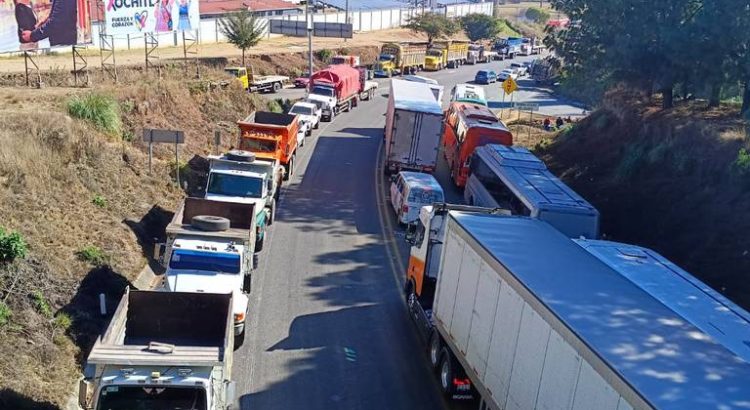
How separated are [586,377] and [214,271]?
32.1 feet

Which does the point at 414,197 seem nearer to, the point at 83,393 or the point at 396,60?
the point at 83,393

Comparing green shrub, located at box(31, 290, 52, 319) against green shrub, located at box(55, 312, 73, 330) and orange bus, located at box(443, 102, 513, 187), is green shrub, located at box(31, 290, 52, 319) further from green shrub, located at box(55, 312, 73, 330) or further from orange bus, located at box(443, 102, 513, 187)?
orange bus, located at box(443, 102, 513, 187)

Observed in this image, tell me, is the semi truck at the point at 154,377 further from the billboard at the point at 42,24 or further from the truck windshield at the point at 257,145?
the billboard at the point at 42,24

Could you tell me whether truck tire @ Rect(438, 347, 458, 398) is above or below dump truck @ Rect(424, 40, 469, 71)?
below

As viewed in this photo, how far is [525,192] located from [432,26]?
79156 mm

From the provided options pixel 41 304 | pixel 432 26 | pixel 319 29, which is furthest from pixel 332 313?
pixel 432 26

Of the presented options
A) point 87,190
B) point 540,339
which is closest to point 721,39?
point 540,339

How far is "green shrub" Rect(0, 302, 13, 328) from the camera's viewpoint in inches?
536

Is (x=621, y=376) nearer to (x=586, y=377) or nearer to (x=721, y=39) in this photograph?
(x=586, y=377)

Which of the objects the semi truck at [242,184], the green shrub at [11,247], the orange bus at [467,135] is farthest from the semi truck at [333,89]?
the green shrub at [11,247]

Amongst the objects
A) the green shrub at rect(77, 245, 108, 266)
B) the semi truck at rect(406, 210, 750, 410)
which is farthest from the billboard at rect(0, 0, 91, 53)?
the semi truck at rect(406, 210, 750, 410)

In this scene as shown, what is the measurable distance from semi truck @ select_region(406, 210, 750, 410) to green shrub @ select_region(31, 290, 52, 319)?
7.93 meters

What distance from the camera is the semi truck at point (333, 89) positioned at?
45.5 metres

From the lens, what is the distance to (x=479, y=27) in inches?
4446
